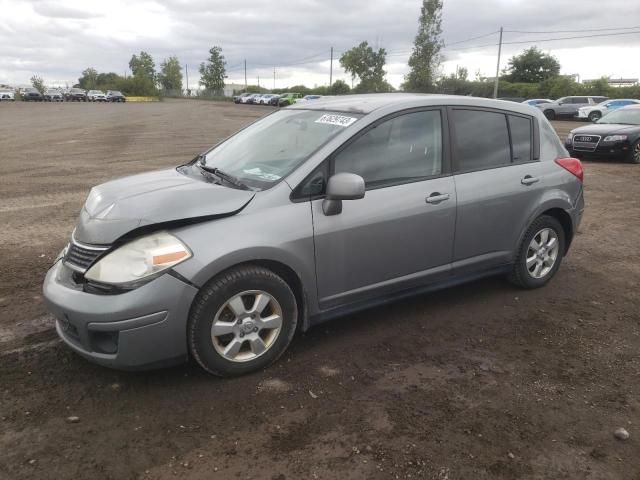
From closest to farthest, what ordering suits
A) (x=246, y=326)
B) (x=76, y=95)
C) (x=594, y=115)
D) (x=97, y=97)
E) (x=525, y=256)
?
(x=246, y=326)
(x=525, y=256)
(x=594, y=115)
(x=97, y=97)
(x=76, y=95)

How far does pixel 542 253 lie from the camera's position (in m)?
4.90

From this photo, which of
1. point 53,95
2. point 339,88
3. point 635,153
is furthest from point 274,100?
point 635,153

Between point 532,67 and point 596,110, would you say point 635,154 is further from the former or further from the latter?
point 532,67

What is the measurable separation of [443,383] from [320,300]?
3.11 feet

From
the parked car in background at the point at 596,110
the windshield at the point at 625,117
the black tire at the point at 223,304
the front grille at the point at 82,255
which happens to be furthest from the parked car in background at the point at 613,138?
the parked car in background at the point at 596,110

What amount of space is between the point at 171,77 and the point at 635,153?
116622 mm

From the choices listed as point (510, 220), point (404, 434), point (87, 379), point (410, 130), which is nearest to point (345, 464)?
point (404, 434)

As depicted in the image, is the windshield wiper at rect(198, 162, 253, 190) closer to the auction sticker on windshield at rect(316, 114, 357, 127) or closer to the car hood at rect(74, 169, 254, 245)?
the car hood at rect(74, 169, 254, 245)

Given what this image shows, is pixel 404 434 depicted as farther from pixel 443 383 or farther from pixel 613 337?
pixel 613 337

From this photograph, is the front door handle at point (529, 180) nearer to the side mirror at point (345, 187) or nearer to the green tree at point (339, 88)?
the side mirror at point (345, 187)

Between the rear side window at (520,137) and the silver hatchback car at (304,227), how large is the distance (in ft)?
0.05

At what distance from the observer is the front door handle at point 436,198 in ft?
12.9

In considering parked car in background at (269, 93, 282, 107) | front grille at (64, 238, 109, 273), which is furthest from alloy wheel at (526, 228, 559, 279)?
parked car in background at (269, 93, 282, 107)

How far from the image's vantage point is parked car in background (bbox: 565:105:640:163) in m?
13.8
